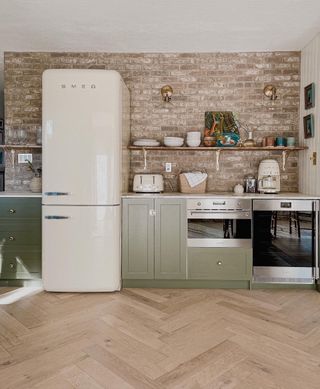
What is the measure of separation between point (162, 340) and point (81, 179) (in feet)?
5.09

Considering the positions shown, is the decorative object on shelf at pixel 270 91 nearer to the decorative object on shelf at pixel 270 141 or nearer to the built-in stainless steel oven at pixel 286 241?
the decorative object on shelf at pixel 270 141

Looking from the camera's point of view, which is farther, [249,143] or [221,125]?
[221,125]

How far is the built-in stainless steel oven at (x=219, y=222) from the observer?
119 inches

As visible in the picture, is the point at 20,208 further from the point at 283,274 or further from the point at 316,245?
the point at 316,245

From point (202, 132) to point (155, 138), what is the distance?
0.55 meters

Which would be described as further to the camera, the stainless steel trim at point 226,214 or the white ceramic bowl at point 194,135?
the white ceramic bowl at point 194,135

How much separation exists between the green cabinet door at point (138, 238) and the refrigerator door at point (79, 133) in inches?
12.9

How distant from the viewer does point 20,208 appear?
3.11m

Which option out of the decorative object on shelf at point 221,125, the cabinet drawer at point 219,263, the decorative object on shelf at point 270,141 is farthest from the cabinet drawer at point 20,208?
the decorative object on shelf at point 270,141

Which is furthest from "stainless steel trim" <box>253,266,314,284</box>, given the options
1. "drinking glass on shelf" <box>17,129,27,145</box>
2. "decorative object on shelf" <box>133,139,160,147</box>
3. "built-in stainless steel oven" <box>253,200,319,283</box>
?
"drinking glass on shelf" <box>17,129,27,145</box>

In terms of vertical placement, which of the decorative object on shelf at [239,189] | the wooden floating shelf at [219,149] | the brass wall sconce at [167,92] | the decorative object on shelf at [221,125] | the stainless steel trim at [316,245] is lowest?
the stainless steel trim at [316,245]

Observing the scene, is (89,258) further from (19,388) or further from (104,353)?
(19,388)

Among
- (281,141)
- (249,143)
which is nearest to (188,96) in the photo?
(249,143)

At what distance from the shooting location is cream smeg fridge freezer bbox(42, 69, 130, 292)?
287 centimetres
